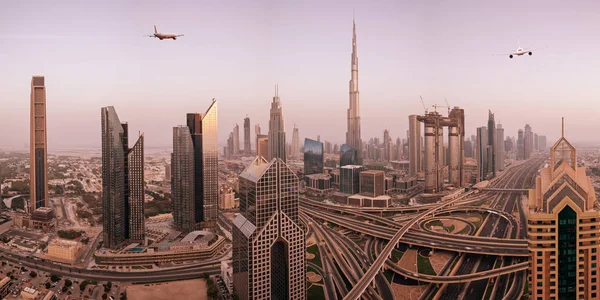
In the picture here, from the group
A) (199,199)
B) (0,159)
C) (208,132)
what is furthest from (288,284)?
(0,159)

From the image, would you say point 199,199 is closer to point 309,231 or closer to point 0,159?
Result: point 309,231

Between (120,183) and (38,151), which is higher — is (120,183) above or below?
below

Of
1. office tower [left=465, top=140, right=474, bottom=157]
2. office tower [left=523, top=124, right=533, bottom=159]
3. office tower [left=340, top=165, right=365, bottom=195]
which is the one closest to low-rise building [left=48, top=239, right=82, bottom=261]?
office tower [left=340, top=165, right=365, bottom=195]

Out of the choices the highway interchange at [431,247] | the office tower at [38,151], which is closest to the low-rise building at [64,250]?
the office tower at [38,151]

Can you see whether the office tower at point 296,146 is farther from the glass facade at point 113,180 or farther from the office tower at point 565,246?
the office tower at point 565,246

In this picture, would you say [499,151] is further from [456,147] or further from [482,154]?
[456,147]

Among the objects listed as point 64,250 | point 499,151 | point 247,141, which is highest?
point 247,141

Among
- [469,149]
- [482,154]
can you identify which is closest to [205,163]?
[482,154]
